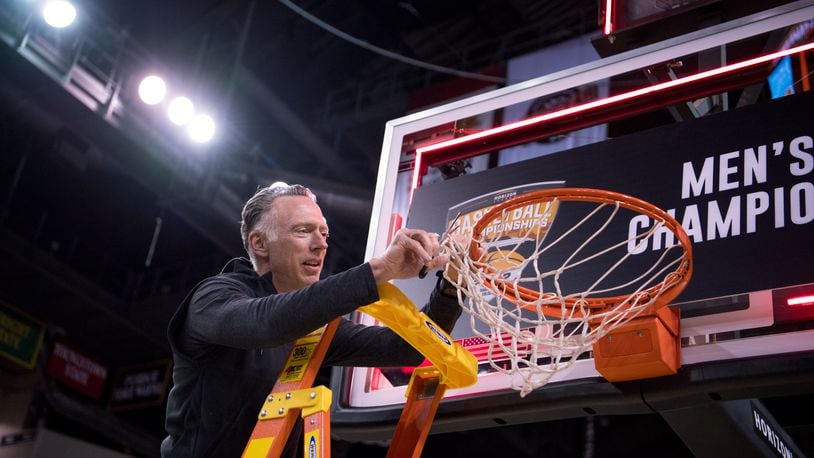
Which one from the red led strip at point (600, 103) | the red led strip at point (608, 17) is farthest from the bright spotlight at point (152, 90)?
the red led strip at point (608, 17)

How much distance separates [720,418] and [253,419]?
1529mm

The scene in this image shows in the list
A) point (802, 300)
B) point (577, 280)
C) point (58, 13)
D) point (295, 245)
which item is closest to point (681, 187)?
point (577, 280)

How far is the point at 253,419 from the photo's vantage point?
2348 mm

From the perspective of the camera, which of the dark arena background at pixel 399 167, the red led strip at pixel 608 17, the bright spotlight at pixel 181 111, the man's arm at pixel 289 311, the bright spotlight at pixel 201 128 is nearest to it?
the man's arm at pixel 289 311

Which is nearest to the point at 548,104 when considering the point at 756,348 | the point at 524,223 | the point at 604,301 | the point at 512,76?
the point at 524,223

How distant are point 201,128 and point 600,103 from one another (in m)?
5.37

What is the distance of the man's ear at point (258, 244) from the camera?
266cm

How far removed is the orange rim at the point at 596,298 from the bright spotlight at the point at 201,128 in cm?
579

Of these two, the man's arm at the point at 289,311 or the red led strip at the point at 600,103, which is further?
the red led strip at the point at 600,103

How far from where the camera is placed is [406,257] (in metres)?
2.20

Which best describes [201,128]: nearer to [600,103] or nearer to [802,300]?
[600,103]

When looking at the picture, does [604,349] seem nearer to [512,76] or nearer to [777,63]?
[777,63]

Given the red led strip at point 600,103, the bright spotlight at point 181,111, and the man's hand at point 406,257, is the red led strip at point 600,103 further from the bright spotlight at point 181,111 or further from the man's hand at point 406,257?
the bright spotlight at point 181,111

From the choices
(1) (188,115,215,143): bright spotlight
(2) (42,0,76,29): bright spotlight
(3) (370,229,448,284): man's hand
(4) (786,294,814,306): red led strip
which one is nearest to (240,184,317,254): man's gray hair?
(3) (370,229,448,284): man's hand
